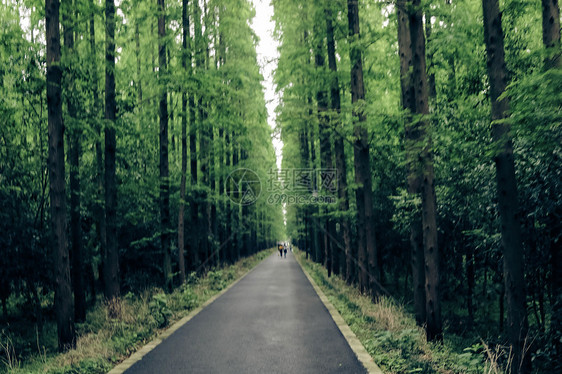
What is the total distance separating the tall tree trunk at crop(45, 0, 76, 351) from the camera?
8570 mm

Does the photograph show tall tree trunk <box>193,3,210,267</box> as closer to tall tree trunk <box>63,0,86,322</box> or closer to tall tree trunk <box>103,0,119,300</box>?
tall tree trunk <box>103,0,119,300</box>

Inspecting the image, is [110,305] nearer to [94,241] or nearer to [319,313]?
[319,313]

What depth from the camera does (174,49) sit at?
48.9 ft

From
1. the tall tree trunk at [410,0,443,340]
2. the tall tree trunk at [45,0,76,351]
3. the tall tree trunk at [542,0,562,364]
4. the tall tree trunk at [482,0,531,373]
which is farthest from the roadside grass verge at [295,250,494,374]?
the tall tree trunk at [45,0,76,351]

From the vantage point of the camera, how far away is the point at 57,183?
8586 millimetres

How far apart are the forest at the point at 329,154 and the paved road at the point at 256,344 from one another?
900mm

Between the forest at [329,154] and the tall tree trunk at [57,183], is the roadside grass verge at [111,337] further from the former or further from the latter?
the tall tree trunk at [57,183]

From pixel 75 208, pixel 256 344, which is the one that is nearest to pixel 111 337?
pixel 256 344

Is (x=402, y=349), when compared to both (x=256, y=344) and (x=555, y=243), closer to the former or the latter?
(x=256, y=344)

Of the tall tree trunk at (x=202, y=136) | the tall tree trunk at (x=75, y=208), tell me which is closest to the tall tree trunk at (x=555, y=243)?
the tall tree trunk at (x=202, y=136)

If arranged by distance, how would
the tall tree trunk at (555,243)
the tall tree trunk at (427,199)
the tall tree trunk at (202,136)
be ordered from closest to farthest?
the tall tree trunk at (555,243) < the tall tree trunk at (427,199) < the tall tree trunk at (202,136)

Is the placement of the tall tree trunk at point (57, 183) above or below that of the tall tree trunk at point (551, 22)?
below

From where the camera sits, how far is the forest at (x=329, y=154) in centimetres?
727

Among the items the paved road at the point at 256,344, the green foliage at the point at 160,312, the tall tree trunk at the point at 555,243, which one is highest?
the tall tree trunk at the point at 555,243
